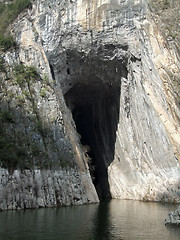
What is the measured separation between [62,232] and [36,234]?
1039 millimetres

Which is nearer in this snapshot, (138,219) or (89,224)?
(89,224)

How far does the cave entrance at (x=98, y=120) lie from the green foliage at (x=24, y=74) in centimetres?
739

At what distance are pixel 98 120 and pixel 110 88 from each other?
522 centimetres

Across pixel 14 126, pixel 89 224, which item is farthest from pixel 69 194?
pixel 89 224

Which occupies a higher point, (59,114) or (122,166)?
(59,114)

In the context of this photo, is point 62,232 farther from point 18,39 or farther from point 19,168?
point 18,39

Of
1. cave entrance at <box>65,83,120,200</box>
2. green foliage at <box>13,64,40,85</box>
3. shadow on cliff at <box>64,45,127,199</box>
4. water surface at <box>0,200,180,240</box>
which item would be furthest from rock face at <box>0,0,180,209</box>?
water surface at <box>0,200,180,240</box>

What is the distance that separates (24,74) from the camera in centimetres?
2806

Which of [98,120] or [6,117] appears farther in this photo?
[98,120]

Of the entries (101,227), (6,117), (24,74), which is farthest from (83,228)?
(24,74)

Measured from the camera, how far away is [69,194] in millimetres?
23016

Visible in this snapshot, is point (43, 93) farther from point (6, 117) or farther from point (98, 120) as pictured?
point (98, 120)

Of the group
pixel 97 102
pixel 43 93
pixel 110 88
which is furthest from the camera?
pixel 97 102

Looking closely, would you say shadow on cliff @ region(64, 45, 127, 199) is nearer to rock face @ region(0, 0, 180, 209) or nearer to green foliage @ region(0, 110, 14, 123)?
rock face @ region(0, 0, 180, 209)
